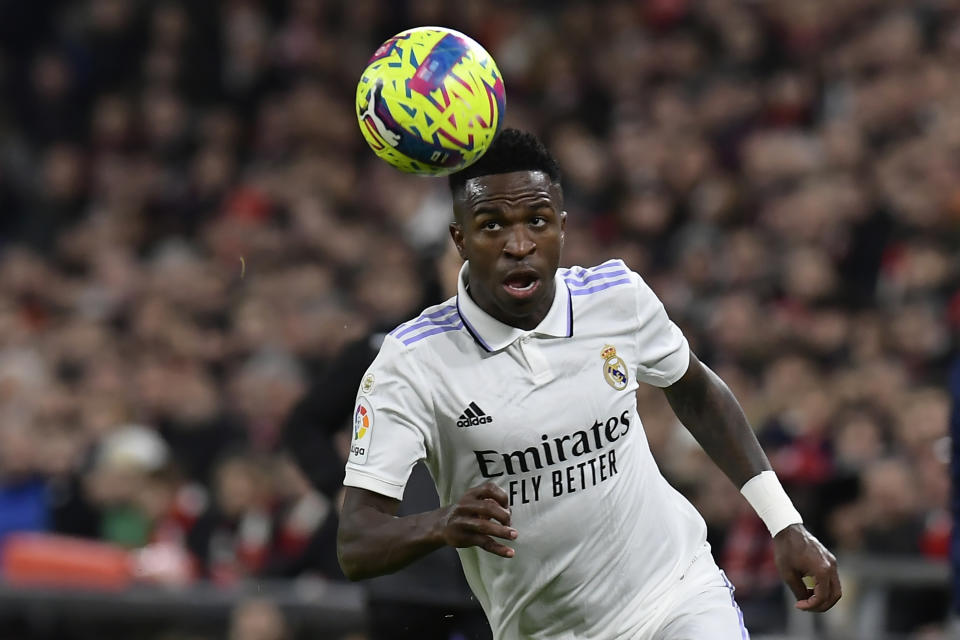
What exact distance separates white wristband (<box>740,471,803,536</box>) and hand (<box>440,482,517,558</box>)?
44.4 inches

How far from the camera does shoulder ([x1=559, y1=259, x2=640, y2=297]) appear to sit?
4.40 metres

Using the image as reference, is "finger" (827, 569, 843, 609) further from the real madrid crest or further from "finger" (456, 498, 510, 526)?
"finger" (456, 498, 510, 526)

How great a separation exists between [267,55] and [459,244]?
11331 mm

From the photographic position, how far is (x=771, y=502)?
14.6 feet

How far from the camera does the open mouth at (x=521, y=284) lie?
13.6 feet

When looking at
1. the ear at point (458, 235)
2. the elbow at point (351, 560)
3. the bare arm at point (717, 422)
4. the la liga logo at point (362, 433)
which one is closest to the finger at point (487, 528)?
the elbow at point (351, 560)

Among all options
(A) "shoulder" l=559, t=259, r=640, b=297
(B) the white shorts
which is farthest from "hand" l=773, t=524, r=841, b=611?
(A) "shoulder" l=559, t=259, r=640, b=297

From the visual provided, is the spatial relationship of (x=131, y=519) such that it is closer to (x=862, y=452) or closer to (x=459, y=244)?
Result: (x=862, y=452)

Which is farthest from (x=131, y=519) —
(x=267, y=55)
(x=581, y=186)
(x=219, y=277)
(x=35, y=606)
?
(x=267, y=55)

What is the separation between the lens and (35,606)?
10.2 meters

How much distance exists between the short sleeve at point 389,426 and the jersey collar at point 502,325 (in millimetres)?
214

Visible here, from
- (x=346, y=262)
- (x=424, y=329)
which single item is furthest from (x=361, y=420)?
(x=346, y=262)

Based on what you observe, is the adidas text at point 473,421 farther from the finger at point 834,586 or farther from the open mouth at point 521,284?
the finger at point 834,586

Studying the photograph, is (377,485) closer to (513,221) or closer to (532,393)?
(532,393)
